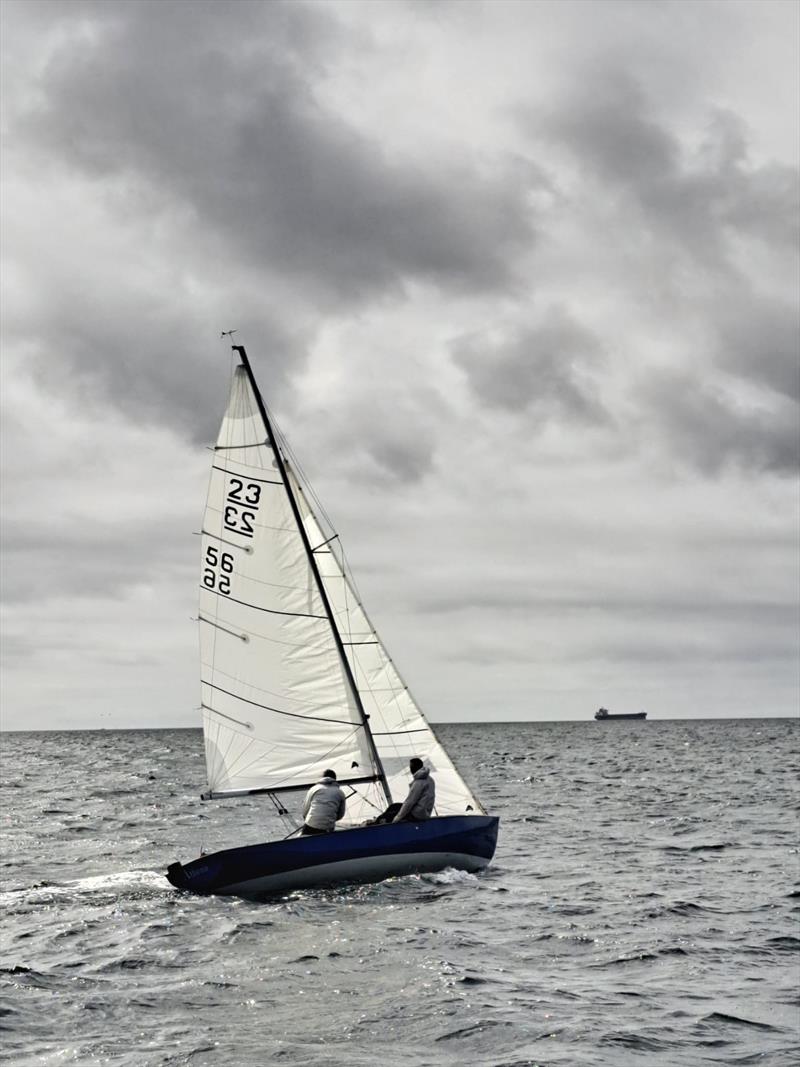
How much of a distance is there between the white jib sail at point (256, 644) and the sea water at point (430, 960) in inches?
111

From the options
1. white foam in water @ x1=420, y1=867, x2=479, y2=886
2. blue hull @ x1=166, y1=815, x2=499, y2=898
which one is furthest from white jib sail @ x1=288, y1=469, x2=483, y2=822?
blue hull @ x1=166, y1=815, x2=499, y2=898

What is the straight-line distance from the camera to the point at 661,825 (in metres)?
34.6

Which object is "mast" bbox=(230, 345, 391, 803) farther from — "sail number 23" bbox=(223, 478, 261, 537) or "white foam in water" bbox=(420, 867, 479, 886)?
"white foam in water" bbox=(420, 867, 479, 886)

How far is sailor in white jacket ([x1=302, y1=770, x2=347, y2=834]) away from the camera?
2128 cm

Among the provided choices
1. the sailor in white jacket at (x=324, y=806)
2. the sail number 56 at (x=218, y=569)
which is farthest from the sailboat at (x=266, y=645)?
the sailor in white jacket at (x=324, y=806)

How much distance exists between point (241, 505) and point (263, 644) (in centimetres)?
273

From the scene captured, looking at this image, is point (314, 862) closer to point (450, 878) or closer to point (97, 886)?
point (450, 878)

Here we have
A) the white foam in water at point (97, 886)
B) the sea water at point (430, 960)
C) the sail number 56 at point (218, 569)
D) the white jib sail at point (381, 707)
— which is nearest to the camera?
the sea water at point (430, 960)

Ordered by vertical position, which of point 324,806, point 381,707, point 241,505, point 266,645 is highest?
point 241,505

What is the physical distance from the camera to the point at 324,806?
69.9 ft

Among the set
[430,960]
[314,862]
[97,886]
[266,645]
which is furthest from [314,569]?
[430,960]

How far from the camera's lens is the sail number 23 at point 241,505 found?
2300cm

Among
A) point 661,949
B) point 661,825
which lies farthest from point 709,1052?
point 661,825

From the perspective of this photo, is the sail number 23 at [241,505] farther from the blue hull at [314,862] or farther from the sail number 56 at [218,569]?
the blue hull at [314,862]
